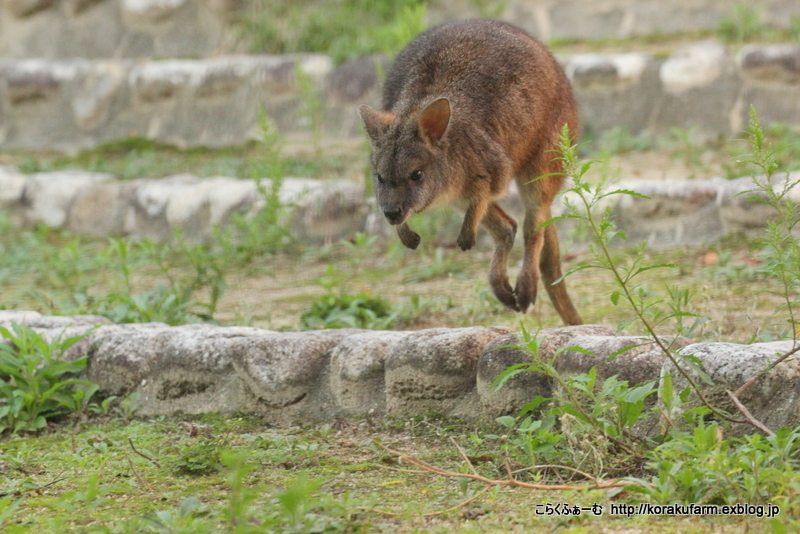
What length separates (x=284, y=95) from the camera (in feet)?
33.4

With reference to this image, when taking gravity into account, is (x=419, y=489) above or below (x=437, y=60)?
below

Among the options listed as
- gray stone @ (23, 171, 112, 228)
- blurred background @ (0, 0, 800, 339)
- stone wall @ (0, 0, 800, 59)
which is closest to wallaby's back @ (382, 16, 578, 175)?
blurred background @ (0, 0, 800, 339)

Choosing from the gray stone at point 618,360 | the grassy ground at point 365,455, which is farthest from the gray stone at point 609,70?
the gray stone at point 618,360

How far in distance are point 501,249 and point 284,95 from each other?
538 centimetres

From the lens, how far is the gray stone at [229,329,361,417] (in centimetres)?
415

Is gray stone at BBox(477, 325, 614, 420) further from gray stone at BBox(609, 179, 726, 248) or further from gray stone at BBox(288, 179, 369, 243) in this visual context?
gray stone at BBox(288, 179, 369, 243)

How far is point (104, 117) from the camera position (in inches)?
436

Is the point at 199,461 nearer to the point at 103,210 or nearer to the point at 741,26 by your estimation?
the point at 103,210

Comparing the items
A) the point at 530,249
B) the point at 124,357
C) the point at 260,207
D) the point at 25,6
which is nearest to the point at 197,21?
the point at 25,6

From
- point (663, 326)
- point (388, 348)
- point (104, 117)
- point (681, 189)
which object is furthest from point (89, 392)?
point (104, 117)

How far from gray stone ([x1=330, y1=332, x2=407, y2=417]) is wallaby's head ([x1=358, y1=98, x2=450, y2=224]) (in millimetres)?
796

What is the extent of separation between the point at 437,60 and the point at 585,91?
445 centimetres

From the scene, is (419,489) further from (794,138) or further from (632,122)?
(632,122)

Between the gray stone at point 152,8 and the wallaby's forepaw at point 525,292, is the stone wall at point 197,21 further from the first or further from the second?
the wallaby's forepaw at point 525,292
